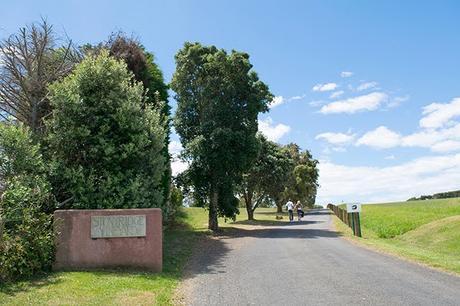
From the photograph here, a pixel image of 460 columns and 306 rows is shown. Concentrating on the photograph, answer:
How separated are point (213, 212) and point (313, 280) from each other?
1836cm

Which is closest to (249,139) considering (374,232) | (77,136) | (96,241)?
(374,232)

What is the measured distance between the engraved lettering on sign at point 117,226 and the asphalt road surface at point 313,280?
196cm

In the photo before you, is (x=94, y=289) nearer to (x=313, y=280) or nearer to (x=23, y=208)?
(x=23, y=208)

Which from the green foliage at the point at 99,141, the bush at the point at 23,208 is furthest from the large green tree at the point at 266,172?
the bush at the point at 23,208

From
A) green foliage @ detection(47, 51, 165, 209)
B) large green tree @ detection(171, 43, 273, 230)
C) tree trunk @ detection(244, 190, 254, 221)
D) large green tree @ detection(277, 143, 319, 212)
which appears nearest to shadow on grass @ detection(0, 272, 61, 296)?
green foliage @ detection(47, 51, 165, 209)

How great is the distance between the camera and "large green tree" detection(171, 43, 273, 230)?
28453 mm

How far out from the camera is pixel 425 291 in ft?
33.8

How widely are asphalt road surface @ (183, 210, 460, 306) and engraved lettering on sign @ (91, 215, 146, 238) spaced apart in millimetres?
1958

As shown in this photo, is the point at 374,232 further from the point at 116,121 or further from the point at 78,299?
the point at 78,299

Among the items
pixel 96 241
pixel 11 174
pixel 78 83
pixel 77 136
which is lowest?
pixel 96 241

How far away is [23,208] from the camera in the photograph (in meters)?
12.4

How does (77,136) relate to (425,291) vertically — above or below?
above

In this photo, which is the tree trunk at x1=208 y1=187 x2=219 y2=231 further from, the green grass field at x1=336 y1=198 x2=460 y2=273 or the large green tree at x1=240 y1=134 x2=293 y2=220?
the large green tree at x1=240 y1=134 x2=293 y2=220

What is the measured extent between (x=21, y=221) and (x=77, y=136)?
3827 millimetres
